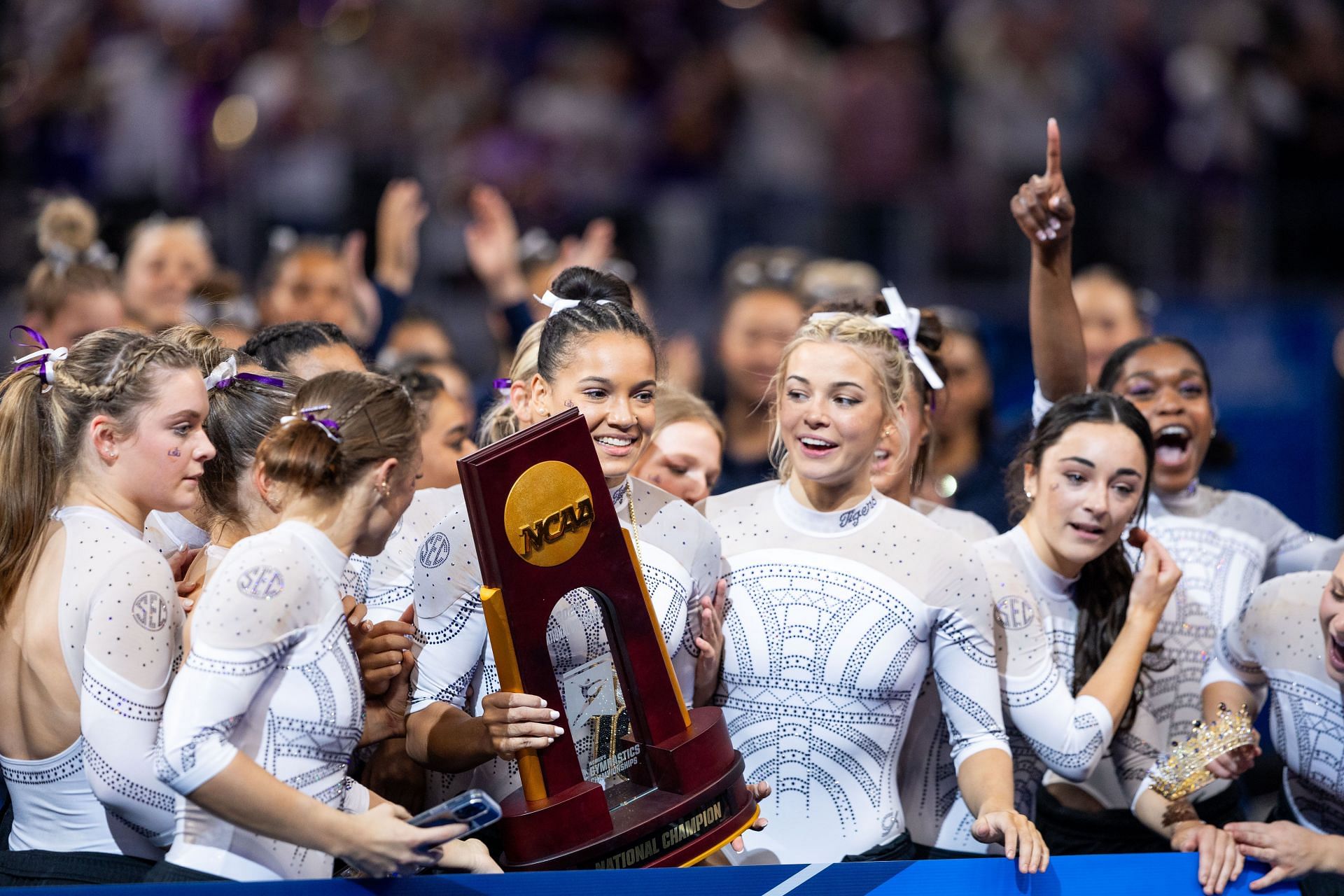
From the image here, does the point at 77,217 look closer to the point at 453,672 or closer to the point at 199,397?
the point at 199,397

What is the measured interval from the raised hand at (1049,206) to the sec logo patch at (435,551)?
1.54 metres

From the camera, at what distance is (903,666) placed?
2.72 m

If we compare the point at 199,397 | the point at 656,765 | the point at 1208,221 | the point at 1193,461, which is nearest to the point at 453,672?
the point at 656,765

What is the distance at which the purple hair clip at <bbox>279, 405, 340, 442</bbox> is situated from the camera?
219 centimetres

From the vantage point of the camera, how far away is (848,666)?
107 inches

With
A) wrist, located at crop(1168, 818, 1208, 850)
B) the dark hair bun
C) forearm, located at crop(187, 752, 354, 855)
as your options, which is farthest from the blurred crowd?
forearm, located at crop(187, 752, 354, 855)

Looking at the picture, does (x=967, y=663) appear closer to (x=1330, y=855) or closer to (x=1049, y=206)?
(x=1330, y=855)

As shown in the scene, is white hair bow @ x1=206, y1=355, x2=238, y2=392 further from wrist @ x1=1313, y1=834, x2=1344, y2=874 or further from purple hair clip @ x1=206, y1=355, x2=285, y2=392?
wrist @ x1=1313, y1=834, x2=1344, y2=874

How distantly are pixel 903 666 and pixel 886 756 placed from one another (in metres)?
0.19

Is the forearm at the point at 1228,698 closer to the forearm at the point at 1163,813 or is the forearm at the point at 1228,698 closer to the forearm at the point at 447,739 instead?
the forearm at the point at 1163,813

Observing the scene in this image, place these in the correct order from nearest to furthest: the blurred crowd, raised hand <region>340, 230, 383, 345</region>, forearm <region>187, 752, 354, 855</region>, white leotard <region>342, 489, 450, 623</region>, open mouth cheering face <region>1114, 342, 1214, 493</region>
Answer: forearm <region>187, 752, 354, 855</region> < white leotard <region>342, 489, 450, 623</region> < open mouth cheering face <region>1114, 342, 1214, 493</region> < raised hand <region>340, 230, 383, 345</region> < the blurred crowd

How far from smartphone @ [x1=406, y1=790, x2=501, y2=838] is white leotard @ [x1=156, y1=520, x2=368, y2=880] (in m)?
0.23

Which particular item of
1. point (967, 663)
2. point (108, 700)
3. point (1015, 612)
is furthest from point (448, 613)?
point (1015, 612)

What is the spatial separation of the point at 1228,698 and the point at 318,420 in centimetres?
193
